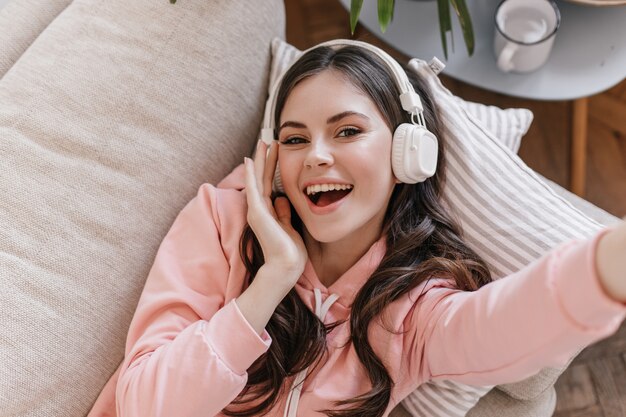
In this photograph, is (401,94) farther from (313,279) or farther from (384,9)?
(313,279)

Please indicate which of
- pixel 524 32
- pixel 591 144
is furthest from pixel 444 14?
pixel 591 144

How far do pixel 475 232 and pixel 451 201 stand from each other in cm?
8

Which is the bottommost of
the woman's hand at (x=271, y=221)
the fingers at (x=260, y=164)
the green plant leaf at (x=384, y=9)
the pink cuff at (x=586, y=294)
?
the woman's hand at (x=271, y=221)

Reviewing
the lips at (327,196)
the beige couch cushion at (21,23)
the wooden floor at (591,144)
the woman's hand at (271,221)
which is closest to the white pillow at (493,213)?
the lips at (327,196)

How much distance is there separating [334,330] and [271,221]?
0.24m

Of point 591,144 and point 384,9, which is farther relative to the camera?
point 591,144

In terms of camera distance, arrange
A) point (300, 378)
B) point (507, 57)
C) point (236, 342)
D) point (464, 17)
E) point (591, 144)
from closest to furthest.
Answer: point (236, 342) → point (300, 378) → point (464, 17) → point (507, 57) → point (591, 144)

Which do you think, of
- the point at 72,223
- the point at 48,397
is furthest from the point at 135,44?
the point at 48,397

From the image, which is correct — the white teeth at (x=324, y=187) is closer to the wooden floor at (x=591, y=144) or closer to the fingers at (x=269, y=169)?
the fingers at (x=269, y=169)

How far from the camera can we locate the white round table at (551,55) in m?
1.36

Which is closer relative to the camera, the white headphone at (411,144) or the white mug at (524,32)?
the white headphone at (411,144)

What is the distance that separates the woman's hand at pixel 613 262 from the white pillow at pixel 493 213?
47cm

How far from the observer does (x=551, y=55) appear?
139cm

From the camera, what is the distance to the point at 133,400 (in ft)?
3.12
